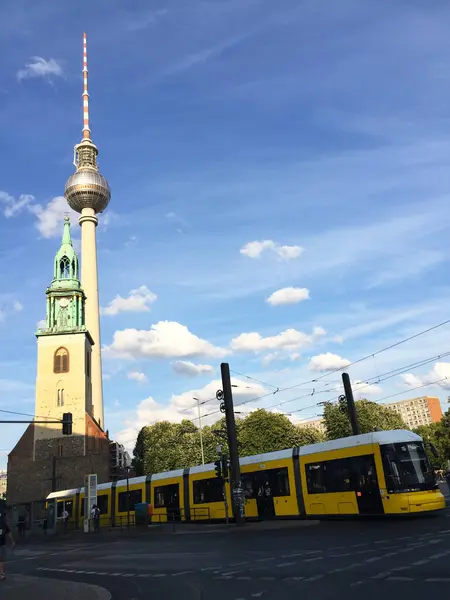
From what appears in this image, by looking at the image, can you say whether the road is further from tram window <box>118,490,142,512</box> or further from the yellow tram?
tram window <box>118,490,142,512</box>

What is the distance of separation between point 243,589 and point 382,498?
1203 centimetres

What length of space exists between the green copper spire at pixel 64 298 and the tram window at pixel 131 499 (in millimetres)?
34545

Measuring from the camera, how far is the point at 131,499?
1243 inches

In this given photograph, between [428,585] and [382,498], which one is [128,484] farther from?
[428,585]

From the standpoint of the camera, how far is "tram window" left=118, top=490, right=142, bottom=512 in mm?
30983

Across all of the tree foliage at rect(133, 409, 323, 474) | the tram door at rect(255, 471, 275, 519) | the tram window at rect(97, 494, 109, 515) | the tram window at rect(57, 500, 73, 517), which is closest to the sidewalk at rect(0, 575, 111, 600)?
the tram door at rect(255, 471, 275, 519)

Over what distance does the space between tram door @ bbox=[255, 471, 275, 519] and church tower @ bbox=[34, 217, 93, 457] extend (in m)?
39.0

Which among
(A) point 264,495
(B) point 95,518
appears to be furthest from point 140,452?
(A) point 264,495

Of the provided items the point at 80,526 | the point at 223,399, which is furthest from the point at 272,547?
the point at 80,526

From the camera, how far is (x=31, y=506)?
5534 centimetres

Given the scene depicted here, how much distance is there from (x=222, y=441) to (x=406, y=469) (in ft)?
173

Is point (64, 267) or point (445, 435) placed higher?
point (64, 267)

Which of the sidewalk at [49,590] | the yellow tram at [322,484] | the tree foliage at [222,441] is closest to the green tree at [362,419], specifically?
the tree foliage at [222,441]

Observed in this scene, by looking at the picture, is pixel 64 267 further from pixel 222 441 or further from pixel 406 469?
pixel 406 469
